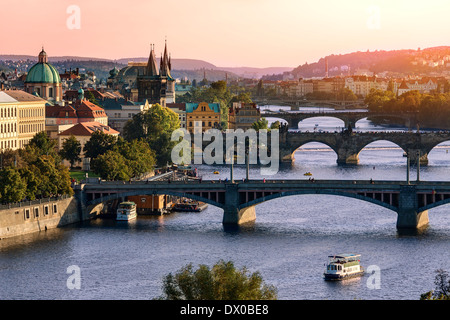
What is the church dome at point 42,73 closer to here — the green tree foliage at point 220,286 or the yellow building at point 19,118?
the yellow building at point 19,118

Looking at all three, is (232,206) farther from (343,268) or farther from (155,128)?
(155,128)

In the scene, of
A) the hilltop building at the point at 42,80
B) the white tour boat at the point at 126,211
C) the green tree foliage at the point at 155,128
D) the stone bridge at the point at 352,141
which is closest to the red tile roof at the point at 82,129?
the green tree foliage at the point at 155,128

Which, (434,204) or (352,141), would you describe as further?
(352,141)

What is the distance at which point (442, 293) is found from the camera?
4194 centimetres

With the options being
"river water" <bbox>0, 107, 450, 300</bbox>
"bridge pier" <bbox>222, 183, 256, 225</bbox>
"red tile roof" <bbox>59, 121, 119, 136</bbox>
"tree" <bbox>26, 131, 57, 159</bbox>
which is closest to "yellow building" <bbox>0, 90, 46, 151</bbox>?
"tree" <bbox>26, 131, 57, 159</bbox>

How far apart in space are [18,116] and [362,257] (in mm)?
43283

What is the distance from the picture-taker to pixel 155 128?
378ft

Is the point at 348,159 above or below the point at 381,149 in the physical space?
below

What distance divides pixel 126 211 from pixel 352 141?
52.3m

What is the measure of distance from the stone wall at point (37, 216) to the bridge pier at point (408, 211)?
18.8m

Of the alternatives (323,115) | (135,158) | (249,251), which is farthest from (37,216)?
(323,115)

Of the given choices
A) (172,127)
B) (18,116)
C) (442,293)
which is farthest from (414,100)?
(442,293)

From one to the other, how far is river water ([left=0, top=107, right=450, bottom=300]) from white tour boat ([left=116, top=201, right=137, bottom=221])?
783mm

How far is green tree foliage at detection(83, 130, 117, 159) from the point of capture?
9325cm
